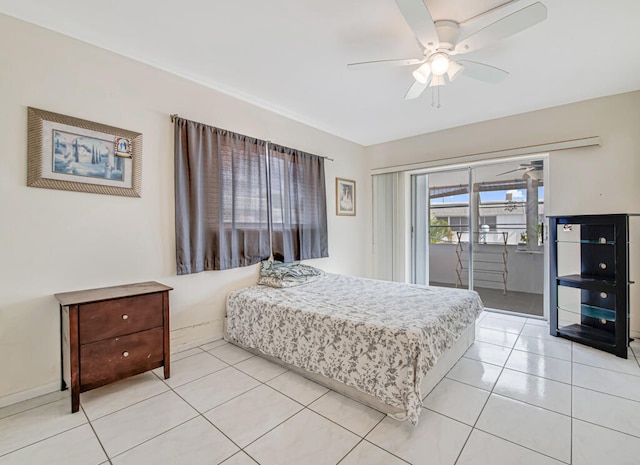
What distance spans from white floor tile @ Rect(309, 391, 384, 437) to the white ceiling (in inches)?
99.5

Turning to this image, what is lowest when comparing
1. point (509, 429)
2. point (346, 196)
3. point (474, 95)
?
point (509, 429)

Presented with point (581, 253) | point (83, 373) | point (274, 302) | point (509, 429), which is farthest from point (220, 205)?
point (581, 253)

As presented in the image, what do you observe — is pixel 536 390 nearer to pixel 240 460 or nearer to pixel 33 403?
pixel 240 460

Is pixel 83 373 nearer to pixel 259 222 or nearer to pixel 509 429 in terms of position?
pixel 259 222

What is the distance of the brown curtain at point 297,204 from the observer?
3.45m

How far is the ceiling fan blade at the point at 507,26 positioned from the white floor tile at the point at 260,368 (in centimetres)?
268

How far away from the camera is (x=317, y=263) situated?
13.4 ft

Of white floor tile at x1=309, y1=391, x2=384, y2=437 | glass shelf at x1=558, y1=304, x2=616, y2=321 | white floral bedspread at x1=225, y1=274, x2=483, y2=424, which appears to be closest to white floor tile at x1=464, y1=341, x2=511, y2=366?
white floral bedspread at x1=225, y1=274, x2=483, y2=424

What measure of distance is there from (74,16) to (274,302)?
8.13ft

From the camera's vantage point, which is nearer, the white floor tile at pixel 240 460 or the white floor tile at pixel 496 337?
the white floor tile at pixel 240 460

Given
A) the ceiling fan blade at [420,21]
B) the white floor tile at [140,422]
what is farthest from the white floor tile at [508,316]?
the white floor tile at [140,422]

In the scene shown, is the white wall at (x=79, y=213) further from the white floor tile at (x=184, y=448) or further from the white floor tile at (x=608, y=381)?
the white floor tile at (x=608, y=381)

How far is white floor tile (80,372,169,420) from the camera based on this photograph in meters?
1.88

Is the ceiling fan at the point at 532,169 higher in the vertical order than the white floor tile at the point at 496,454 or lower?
higher
